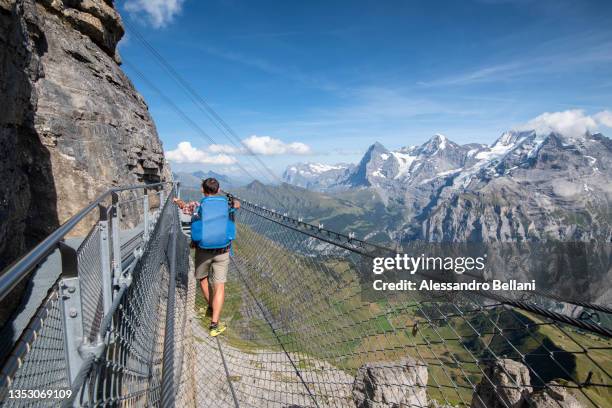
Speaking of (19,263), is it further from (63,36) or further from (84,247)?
(63,36)

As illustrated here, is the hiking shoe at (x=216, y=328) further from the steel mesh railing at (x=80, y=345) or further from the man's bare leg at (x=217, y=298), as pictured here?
the steel mesh railing at (x=80, y=345)

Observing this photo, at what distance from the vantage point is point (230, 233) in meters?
5.64

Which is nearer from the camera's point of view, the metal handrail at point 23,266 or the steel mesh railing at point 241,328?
the metal handrail at point 23,266

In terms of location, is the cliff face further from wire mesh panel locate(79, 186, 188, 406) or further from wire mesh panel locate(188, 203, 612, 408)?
wire mesh panel locate(188, 203, 612, 408)

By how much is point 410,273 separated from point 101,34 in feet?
60.3

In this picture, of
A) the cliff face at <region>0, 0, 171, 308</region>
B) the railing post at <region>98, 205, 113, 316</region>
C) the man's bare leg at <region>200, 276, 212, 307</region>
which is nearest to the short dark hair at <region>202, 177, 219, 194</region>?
the man's bare leg at <region>200, 276, 212, 307</region>

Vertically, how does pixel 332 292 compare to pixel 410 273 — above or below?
below

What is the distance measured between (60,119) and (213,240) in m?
9.31

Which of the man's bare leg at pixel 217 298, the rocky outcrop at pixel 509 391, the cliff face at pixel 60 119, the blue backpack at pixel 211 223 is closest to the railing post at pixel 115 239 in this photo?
the blue backpack at pixel 211 223

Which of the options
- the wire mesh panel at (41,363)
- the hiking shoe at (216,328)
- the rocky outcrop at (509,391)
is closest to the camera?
the wire mesh panel at (41,363)

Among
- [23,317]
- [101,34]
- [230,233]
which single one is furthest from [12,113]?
[101,34]

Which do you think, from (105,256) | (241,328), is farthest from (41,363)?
(241,328)

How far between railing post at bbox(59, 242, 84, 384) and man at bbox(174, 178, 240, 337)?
3.56 metres

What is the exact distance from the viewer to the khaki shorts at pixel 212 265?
5695mm
